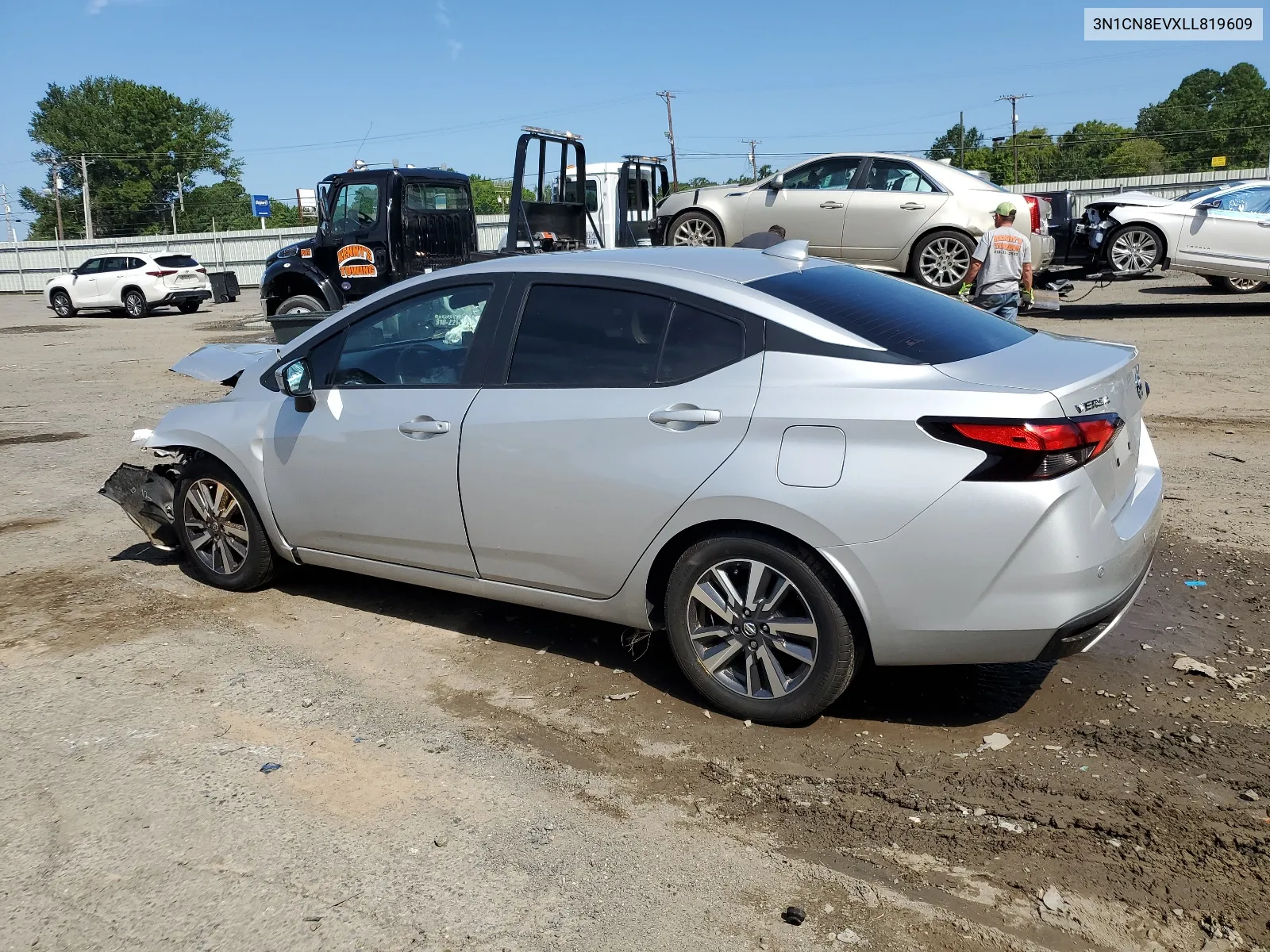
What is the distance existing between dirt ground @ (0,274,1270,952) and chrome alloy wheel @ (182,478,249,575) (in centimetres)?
21

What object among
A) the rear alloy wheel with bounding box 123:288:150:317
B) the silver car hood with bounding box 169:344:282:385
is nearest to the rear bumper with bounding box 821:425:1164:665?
the silver car hood with bounding box 169:344:282:385

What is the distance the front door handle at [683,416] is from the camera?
3.84 meters

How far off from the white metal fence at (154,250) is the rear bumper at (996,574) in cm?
4282

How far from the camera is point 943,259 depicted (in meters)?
13.4

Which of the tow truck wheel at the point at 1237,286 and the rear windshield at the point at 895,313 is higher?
the tow truck wheel at the point at 1237,286

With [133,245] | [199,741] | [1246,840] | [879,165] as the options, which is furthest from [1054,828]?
[133,245]

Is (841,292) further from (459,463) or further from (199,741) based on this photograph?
(199,741)

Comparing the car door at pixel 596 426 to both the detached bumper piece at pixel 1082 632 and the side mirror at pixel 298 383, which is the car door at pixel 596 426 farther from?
the detached bumper piece at pixel 1082 632

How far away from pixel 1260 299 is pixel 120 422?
663 inches

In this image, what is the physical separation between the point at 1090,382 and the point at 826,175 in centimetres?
1087

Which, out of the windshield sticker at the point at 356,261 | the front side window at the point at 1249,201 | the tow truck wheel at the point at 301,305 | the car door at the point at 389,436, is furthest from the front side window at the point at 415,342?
the front side window at the point at 1249,201

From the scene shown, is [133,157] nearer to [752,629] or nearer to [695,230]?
[695,230]

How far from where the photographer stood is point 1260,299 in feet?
56.3

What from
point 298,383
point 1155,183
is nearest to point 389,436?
point 298,383
